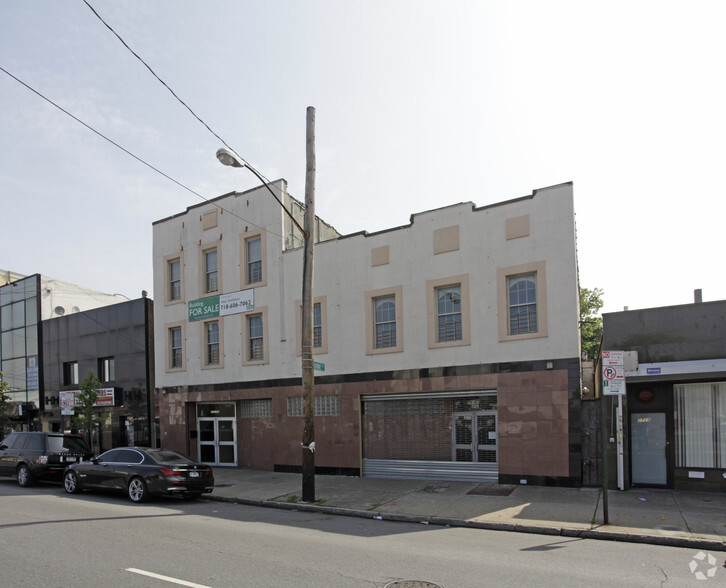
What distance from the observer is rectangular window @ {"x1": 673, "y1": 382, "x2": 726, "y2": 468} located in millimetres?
13297

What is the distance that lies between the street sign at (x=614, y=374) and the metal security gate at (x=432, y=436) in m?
5.01

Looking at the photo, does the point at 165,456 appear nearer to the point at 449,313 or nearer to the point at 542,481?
the point at 449,313

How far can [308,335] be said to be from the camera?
13875mm

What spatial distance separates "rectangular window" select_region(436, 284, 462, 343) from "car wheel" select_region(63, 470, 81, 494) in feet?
34.7

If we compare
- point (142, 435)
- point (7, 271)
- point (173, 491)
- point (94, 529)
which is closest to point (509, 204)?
point (173, 491)

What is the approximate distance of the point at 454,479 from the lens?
1603 centimetres

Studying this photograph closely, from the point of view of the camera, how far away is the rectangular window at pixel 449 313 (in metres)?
16.6

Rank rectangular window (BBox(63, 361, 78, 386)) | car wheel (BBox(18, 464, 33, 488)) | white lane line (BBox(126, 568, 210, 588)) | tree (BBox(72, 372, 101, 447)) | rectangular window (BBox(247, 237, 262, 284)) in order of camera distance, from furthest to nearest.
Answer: rectangular window (BBox(63, 361, 78, 386)) < tree (BBox(72, 372, 101, 447)) < rectangular window (BBox(247, 237, 262, 284)) < car wheel (BBox(18, 464, 33, 488)) < white lane line (BBox(126, 568, 210, 588))

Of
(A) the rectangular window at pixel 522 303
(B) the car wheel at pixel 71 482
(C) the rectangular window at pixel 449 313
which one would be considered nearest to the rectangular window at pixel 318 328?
(C) the rectangular window at pixel 449 313

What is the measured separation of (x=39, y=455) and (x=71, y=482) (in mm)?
2489

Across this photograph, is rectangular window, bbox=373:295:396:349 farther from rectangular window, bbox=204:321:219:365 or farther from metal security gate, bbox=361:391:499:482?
rectangular window, bbox=204:321:219:365

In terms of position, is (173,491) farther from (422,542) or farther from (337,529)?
(422,542)

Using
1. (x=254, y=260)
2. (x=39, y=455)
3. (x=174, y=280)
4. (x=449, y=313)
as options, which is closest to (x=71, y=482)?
(x=39, y=455)

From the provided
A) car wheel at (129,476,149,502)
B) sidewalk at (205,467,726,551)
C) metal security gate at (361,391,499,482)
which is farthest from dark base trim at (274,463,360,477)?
car wheel at (129,476,149,502)
